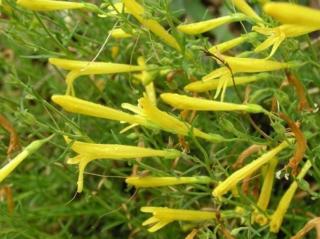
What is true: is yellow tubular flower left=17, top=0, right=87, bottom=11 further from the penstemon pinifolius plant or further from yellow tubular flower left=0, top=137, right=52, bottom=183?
yellow tubular flower left=0, top=137, right=52, bottom=183

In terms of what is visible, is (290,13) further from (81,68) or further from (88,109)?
(81,68)

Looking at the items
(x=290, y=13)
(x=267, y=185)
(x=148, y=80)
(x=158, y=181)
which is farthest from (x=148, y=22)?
(x=290, y=13)

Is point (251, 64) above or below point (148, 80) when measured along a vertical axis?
above

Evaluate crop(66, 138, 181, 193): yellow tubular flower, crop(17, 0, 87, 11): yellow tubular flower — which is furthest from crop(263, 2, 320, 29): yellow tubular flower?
crop(17, 0, 87, 11): yellow tubular flower

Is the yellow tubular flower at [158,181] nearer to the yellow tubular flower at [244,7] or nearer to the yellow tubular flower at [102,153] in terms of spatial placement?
the yellow tubular flower at [102,153]

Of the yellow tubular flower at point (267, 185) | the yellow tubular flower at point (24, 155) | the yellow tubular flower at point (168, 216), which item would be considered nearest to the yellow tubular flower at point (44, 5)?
the yellow tubular flower at point (24, 155)
